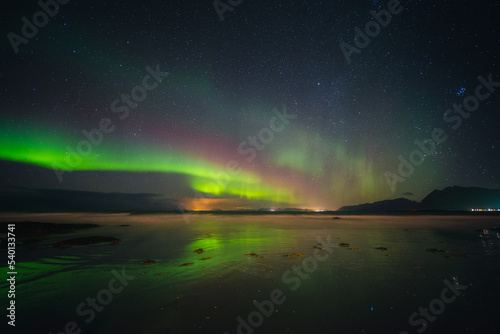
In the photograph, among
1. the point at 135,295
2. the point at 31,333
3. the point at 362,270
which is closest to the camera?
the point at 31,333

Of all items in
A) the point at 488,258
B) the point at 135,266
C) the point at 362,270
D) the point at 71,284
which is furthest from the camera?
the point at 488,258

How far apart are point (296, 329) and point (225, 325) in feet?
6.37

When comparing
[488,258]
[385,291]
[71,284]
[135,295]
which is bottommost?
[488,258]

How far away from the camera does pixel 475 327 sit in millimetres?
6031

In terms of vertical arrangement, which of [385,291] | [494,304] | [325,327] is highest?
[325,327]

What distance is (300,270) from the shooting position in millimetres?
11492

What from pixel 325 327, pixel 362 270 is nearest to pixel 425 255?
pixel 362 270

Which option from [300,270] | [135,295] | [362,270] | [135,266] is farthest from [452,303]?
[135,266]

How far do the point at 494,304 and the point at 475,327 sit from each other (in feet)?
7.65

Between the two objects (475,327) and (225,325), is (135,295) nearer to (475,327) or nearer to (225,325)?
(225,325)

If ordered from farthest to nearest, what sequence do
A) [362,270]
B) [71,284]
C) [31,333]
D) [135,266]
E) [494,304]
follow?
[135,266], [362,270], [71,284], [494,304], [31,333]

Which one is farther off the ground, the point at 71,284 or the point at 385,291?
the point at 71,284

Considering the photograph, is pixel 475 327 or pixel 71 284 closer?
pixel 475 327

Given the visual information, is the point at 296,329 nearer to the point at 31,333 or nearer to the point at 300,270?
the point at 300,270
